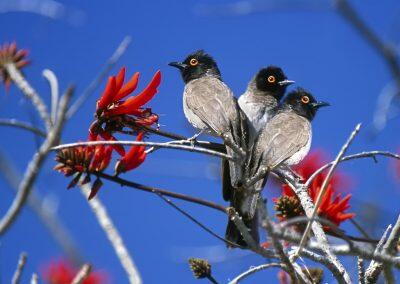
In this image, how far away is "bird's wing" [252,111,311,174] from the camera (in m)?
4.98

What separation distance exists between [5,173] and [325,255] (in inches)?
49.7

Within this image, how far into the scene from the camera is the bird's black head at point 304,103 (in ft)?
22.3

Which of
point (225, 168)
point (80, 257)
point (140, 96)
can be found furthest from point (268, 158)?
point (80, 257)

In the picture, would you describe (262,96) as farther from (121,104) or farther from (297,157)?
(121,104)

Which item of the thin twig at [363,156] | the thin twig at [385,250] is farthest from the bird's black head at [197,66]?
the thin twig at [385,250]

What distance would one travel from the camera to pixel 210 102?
548cm

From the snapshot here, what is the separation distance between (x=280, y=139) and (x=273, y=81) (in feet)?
4.32

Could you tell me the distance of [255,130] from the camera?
18.9 feet

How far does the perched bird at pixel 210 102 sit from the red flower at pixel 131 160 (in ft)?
3.46

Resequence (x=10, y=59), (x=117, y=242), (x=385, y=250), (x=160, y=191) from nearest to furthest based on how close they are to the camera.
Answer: (x=385, y=250), (x=160, y=191), (x=117, y=242), (x=10, y=59)

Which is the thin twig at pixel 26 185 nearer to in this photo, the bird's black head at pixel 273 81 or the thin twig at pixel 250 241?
the thin twig at pixel 250 241

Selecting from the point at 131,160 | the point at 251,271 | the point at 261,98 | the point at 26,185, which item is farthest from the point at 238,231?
the point at 26,185

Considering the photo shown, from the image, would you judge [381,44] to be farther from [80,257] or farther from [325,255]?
[80,257]

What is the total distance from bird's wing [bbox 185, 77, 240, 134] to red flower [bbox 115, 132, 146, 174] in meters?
1.62
